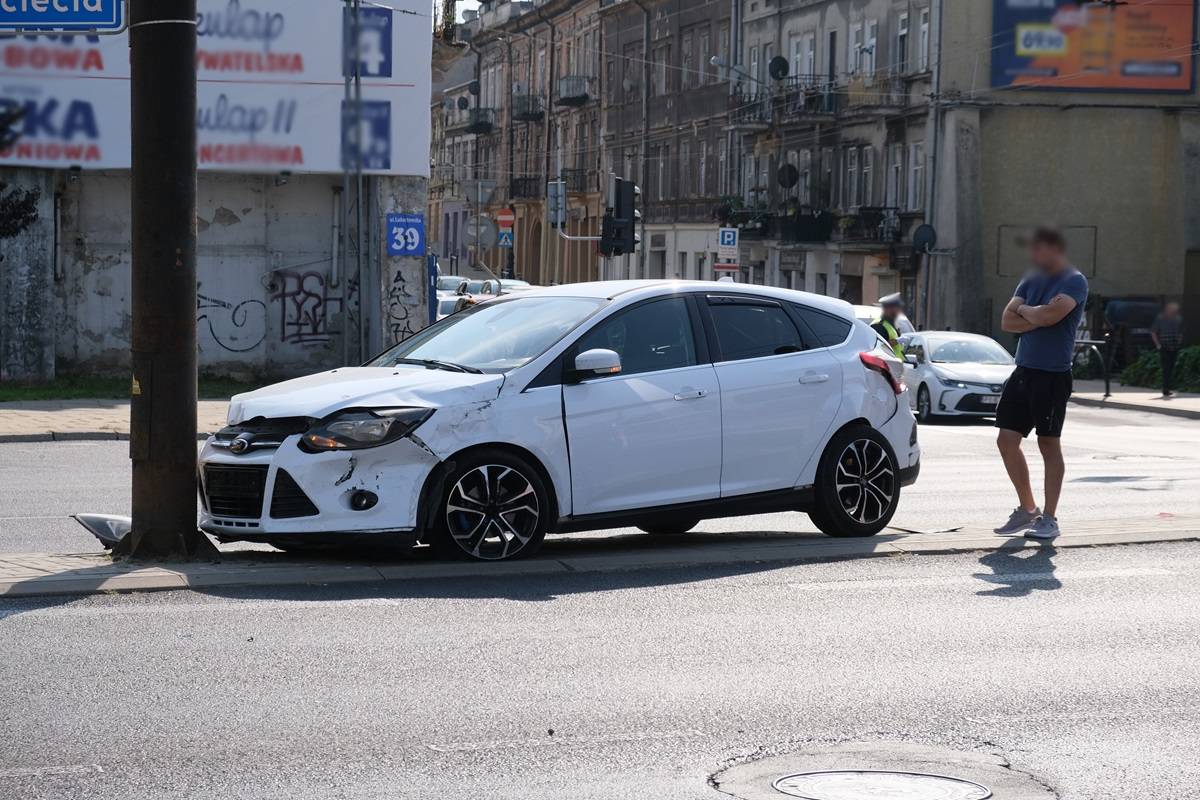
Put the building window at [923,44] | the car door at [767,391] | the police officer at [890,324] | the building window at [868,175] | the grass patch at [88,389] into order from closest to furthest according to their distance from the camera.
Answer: the car door at [767,391] → the police officer at [890,324] → the grass patch at [88,389] → the building window at [923,44] → the building window at [868,175]

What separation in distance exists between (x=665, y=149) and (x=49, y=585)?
5952 centimetres

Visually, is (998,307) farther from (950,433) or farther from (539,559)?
(539,559)

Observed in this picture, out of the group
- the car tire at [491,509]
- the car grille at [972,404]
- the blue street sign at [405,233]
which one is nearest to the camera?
the car tire at [491,509]

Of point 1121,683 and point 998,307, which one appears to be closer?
point 1121,683

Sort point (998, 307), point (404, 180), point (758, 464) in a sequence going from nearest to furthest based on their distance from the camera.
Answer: point (758, 464) < point (404, 180) < point (998, 307)

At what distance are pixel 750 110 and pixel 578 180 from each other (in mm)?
16435

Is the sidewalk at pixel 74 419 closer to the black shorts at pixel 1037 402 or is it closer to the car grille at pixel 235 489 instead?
the car grille at pixel 235 489

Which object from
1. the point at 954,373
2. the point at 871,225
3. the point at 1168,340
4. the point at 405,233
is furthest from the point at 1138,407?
the point at 871,225

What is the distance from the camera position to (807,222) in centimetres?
5359

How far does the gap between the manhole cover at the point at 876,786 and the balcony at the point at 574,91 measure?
68574 millimetres

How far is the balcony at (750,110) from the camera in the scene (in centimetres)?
5750

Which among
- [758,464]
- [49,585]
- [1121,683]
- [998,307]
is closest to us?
[1121,683]

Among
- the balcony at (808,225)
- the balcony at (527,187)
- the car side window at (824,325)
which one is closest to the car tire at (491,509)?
the car side window at (824,325)

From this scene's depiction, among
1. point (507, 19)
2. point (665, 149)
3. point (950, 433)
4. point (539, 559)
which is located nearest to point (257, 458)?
point (539, 559)
